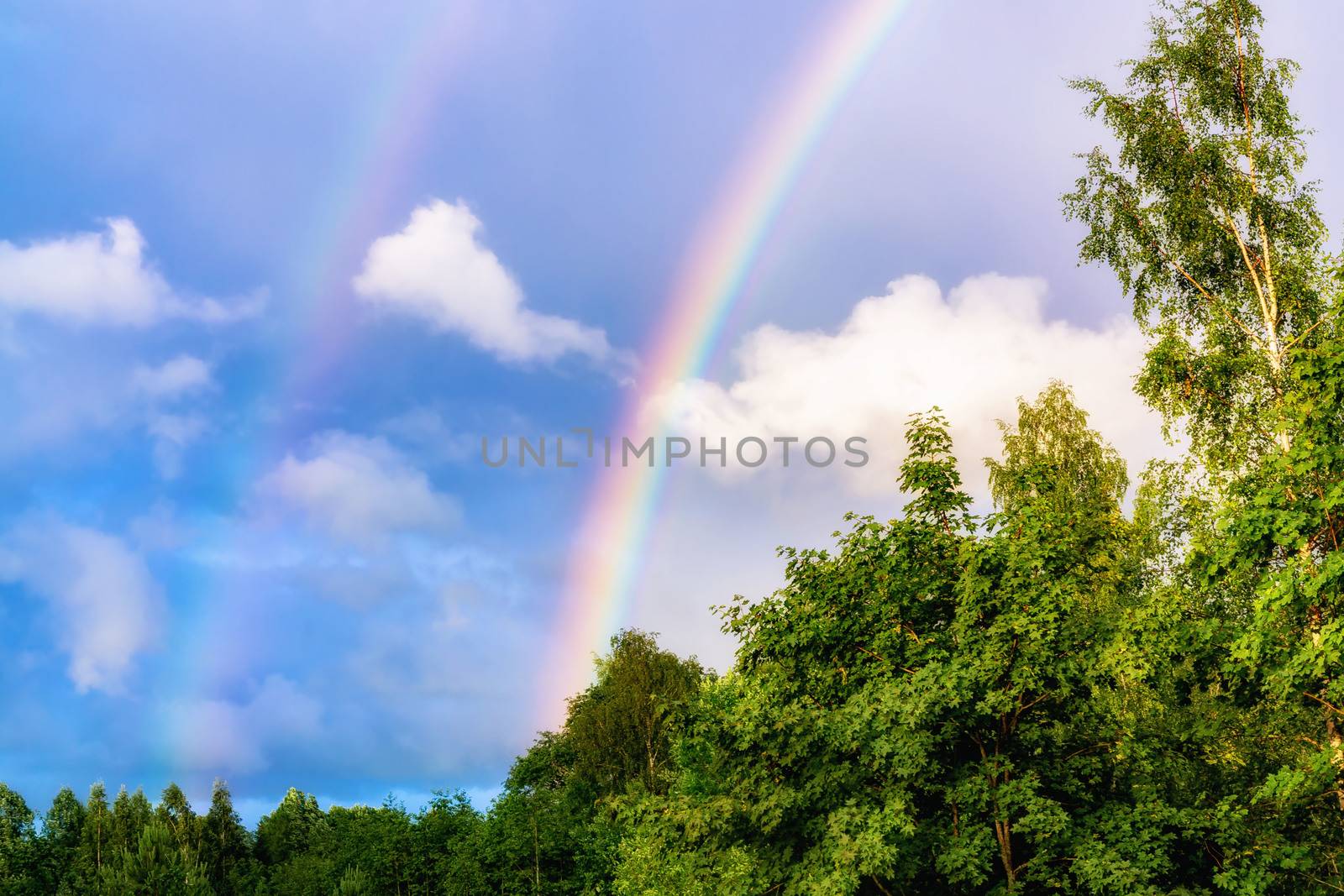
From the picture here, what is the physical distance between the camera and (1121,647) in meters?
15.2

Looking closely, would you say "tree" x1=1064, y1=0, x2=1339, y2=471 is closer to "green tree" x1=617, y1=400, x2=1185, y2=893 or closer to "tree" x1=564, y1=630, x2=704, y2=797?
"green tree" x1=617, y1=400, x2=1185, y2=893

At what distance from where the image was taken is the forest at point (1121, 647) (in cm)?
1486

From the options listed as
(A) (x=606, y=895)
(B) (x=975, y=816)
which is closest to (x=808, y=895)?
(B) (x=975, y=816)

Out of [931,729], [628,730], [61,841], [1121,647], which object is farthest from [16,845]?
[1121,647]

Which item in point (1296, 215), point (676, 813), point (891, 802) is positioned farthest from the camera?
point (1296, 215)

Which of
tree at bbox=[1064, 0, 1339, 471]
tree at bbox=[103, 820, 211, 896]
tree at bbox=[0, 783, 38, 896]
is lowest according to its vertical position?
tree at bbox=[103, 820, 211, 896]

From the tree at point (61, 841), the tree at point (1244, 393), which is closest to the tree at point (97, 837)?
the tree at point (61, 841)

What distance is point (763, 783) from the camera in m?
15.8

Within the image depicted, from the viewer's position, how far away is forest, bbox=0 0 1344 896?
14.9 metres

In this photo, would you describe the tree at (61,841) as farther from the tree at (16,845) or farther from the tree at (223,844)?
the tree at (223,844)

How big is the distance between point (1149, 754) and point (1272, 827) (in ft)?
8.58

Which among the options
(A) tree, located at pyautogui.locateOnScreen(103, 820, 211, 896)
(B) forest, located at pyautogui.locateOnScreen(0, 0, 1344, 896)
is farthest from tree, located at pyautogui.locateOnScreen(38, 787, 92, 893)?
(B) forest, located at pyautogui.locateOnScreen(0, 0, 1344, 896)

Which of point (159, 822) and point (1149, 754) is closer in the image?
point (1149, 754)

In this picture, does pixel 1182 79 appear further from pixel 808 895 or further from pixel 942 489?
pixel 808 895
